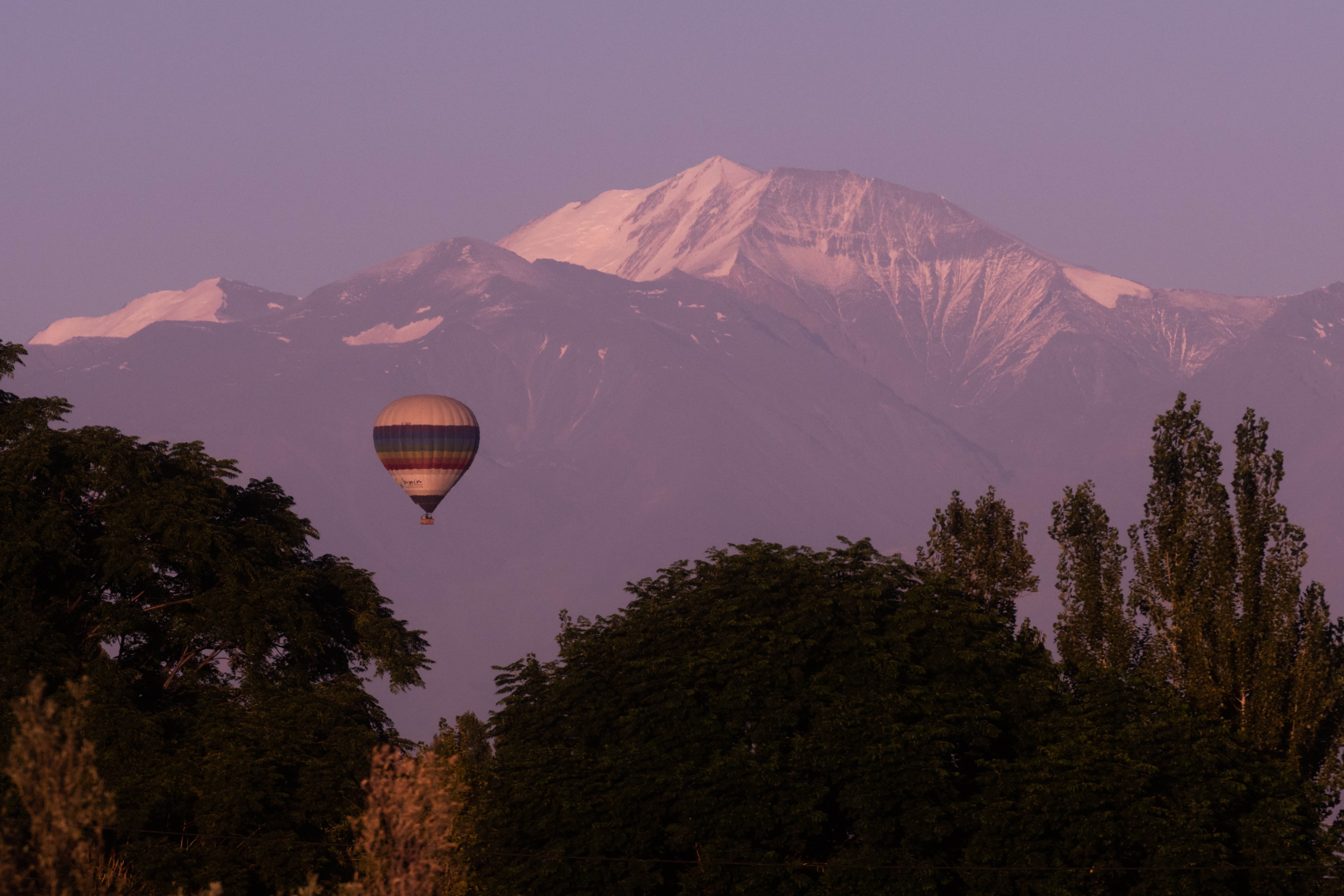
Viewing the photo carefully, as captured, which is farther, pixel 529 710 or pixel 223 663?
pixel 223 663

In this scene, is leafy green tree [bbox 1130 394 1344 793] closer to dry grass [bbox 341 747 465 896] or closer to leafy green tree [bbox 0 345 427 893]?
leafy green tree [bbox 0 345 427 893]

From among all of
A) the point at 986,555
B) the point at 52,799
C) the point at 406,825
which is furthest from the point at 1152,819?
the point at 52,799

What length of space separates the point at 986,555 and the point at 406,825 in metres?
50.5

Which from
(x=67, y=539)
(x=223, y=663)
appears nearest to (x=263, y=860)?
(x=67, y=539)

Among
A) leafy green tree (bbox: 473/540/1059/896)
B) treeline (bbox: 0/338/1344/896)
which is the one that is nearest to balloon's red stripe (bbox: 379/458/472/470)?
treeline (bbox: 0/338/1344/896)

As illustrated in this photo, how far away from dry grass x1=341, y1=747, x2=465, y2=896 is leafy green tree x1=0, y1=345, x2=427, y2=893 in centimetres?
3263

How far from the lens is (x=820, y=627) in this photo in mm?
59062

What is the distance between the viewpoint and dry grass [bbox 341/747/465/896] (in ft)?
66.9

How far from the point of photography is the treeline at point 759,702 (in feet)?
164

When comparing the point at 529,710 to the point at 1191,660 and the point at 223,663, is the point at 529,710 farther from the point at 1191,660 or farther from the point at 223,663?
the point at 1191,660

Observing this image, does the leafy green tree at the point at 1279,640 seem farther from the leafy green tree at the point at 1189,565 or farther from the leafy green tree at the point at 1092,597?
the leafy green tree at the point at 1092,597

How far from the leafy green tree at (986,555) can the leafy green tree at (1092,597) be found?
211 inches

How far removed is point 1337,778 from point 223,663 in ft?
156

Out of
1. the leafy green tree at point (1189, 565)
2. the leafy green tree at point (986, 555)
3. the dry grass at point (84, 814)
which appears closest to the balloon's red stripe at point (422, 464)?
the leafy green tree at point (986, 555)
